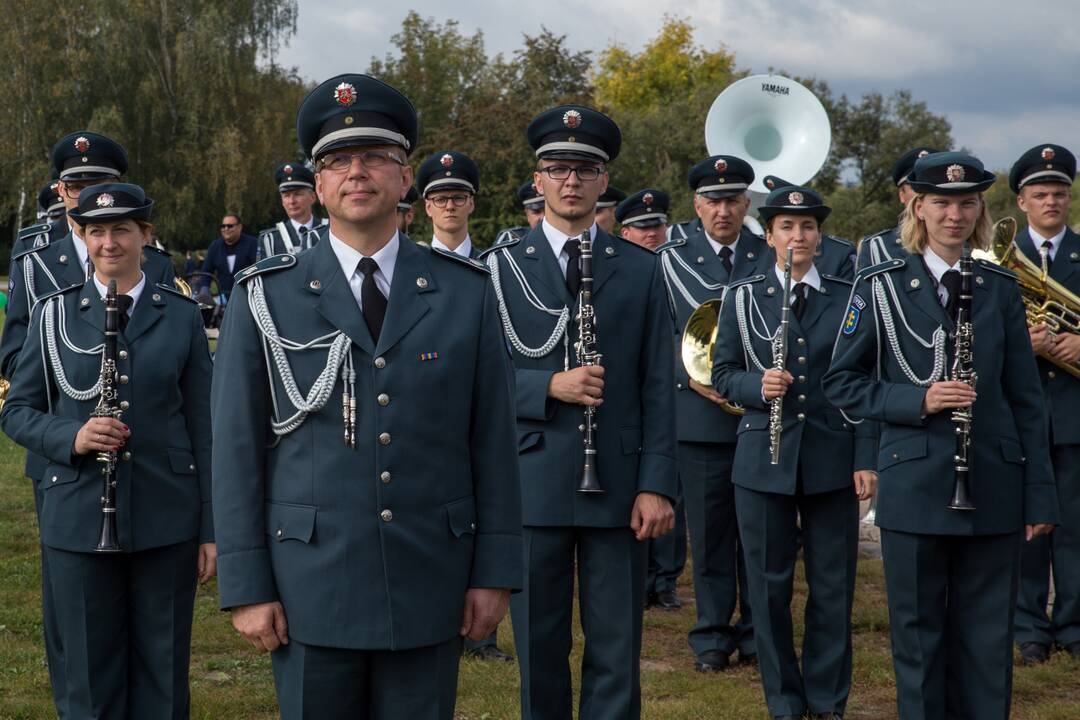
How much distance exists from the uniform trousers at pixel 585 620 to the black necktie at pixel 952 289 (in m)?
1.60

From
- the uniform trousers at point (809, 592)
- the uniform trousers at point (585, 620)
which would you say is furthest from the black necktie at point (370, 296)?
the uniform trousers at point (809, 592)

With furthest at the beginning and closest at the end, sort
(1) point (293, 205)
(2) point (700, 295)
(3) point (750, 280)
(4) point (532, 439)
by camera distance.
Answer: (1) point (293, 205)
(2) point (700, 295)
(3) point (750, 280)
(4) point (532, 439)

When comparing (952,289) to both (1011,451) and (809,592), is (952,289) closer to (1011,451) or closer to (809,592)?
(1011,451)

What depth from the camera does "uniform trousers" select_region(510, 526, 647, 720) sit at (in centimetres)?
529

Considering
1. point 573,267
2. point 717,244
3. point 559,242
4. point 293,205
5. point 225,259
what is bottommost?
point 573,267

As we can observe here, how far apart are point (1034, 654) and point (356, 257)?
17.9 feet

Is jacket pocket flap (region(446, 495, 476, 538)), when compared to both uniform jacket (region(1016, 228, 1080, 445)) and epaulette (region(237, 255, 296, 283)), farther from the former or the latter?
uniform jacket (region(1016, 228, 1080, 445))

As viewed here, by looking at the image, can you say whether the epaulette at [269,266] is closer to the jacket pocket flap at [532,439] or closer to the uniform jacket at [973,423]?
the jacket pocket flap at [532,439]

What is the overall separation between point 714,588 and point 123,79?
4007cm

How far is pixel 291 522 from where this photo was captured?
358 centimetres

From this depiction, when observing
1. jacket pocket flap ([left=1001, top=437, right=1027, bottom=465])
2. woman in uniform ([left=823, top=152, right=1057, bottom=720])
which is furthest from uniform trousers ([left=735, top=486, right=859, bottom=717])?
jacket pocket flap ([left=1001, top=437, right=1027, bottom=465])

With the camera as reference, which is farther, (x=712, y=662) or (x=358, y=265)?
(x=712, y=662)

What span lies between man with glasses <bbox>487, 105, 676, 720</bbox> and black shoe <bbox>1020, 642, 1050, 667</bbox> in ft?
10.5

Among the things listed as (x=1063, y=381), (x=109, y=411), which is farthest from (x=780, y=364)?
(x=109, y=411)
